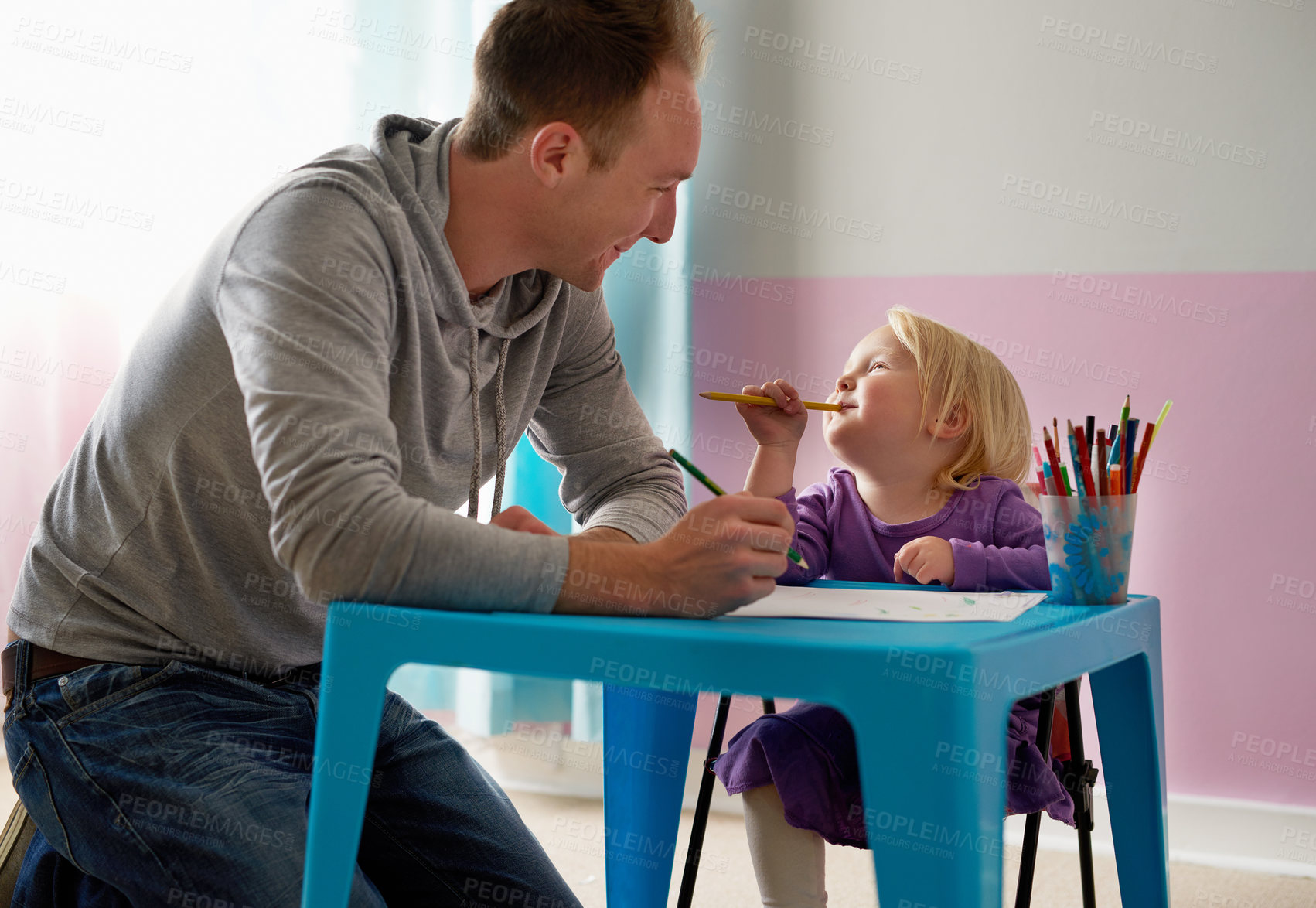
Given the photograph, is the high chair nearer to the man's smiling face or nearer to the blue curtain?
the man's smiling face

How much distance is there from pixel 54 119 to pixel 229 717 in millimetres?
1868

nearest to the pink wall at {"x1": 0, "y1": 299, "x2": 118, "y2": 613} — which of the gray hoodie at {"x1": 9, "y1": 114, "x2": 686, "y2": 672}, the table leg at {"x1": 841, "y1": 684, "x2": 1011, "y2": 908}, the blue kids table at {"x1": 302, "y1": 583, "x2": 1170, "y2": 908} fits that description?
the gray hoodie at {"x1": 9, "y1": 114, "x2": 686, "y2": 672}

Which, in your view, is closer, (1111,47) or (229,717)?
(229,717)

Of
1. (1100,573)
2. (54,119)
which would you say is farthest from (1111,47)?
(54,119)

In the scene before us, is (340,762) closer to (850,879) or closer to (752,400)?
(752,400)

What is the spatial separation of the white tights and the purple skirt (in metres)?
0.02

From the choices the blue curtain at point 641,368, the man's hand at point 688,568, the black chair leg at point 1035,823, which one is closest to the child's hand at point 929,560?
the black chair leg at point 1035,823

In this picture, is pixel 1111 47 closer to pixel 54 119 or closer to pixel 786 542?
pixel 786 542

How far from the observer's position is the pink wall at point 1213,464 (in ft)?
5.68

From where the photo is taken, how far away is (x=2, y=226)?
2279 millimetres

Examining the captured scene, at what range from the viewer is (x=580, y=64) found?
97 centimetres

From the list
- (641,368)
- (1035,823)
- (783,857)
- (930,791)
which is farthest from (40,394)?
(930,791)

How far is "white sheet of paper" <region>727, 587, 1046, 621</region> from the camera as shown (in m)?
0.78

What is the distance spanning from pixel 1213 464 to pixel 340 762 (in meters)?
1.57
